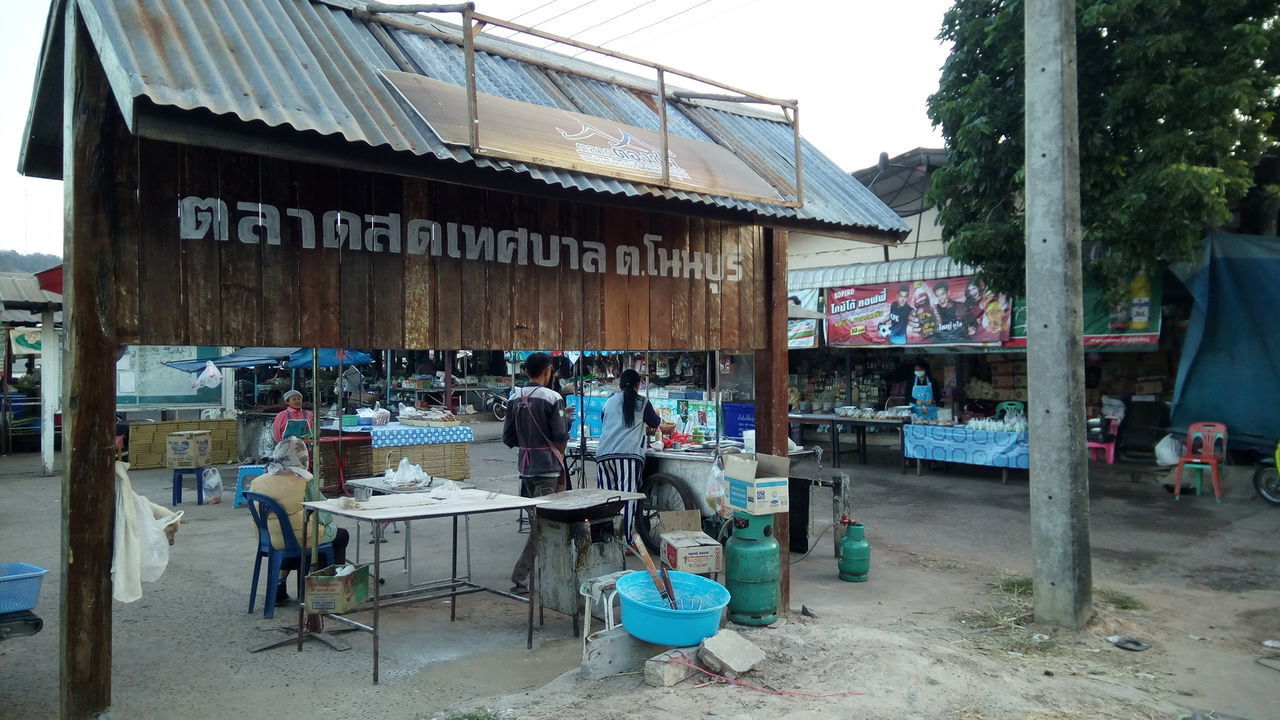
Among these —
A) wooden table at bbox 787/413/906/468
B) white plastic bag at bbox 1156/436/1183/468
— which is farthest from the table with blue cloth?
white plastic bag at bbox 1156/436/1183/468

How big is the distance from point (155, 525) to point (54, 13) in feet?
9.62

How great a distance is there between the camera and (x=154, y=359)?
25.5 metres

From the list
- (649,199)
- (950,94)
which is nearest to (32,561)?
(649,199)

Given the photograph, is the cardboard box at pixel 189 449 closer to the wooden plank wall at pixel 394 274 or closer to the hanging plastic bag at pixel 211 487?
the hanging plastic bag at pixel 211 487

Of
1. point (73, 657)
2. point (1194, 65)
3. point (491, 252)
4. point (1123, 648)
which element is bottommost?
point (1123, 648)

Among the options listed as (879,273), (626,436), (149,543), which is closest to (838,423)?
(879,273)

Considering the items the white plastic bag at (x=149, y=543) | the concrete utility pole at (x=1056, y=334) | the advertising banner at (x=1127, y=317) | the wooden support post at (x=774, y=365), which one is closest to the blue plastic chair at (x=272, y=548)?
the white plastic bag at (x=149, y=543)

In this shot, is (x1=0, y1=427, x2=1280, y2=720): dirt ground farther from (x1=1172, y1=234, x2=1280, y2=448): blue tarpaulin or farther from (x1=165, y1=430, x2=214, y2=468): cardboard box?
(x1=165, y1=430, x2=214, y2=468): cardboard box

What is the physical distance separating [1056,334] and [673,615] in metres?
3.87

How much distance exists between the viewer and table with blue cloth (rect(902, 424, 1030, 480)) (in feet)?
43.8

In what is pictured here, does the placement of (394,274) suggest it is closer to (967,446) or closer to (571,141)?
(571,141)

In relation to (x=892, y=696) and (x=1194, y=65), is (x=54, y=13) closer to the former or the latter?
(x=892, y=696)

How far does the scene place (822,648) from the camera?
557 centimetres

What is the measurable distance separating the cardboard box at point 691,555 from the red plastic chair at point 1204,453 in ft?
30.3
